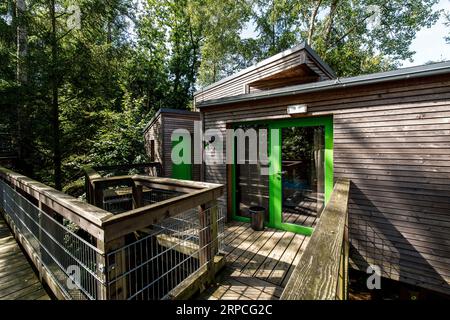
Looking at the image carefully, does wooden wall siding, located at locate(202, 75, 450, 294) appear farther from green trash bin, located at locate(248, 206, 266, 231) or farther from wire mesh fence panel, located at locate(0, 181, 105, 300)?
wire mesh fence panel, located at locate(0, 181, 105, 300)

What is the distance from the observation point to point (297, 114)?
149 inches

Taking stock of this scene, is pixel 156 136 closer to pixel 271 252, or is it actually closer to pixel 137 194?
pixel 137 194

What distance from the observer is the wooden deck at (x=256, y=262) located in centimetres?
232

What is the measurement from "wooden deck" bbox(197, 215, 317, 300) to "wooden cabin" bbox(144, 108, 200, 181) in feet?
16.0

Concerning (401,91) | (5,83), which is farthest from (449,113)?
(5,83)

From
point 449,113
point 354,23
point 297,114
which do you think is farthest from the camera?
point 354,23

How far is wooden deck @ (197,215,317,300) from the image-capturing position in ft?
7.63

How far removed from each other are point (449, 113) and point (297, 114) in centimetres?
191

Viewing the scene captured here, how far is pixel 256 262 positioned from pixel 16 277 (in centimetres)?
288

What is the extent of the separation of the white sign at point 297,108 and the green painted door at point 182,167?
233 inches

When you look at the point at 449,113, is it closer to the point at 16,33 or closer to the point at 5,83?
the point at 5,83

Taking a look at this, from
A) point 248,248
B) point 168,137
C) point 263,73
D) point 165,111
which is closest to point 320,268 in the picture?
point 248,248

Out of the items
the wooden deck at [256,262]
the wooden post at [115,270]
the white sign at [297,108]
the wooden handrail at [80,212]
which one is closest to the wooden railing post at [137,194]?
the wooden handrail at [80,212]

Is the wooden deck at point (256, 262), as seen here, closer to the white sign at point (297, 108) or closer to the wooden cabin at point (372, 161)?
the wooden cabin at point (372, 161)
